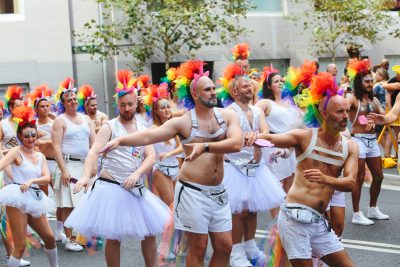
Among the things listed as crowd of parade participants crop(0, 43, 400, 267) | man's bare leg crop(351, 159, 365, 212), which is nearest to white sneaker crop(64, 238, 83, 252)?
crowd of parade participants crop(0, 43, 400, 267)

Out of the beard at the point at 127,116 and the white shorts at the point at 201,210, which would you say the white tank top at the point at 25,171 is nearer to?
the beard at the point at 127,116

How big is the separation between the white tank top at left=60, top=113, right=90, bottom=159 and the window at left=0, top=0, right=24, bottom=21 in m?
12.0

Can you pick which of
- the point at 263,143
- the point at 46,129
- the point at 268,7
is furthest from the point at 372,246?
the point at 268,7

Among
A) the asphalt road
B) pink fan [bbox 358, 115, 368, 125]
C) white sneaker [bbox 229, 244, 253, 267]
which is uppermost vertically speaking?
pink fan [bbox 358, 115, 368, 125]

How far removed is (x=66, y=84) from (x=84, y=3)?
1164 centimetres

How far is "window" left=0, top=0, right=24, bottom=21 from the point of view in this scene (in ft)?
69.4

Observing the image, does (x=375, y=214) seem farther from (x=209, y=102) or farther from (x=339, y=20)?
(x=339, y=20)

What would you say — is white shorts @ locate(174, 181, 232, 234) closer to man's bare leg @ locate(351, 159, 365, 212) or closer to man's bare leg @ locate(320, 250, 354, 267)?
man's bare leg @ locate(320, 250, 354, 267)

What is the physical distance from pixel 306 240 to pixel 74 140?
15.1 feet

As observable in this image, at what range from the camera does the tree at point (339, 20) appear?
73.8 feet

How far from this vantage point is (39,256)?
31.2 feet

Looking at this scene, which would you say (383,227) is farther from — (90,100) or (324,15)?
(324,15)

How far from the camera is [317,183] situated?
612cm

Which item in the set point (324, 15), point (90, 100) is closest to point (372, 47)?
point (324, 15)
